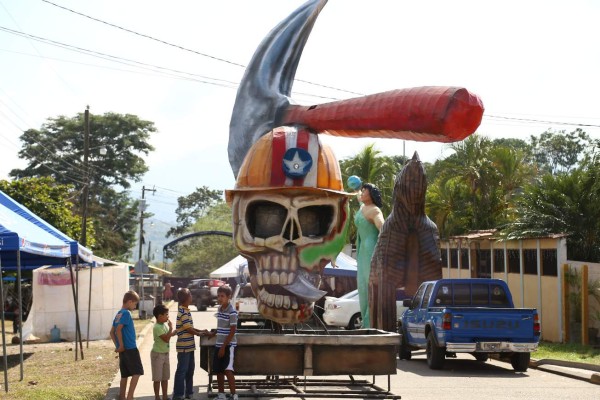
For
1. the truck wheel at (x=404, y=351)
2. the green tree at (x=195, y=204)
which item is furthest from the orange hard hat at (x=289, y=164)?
the green tree at (x=195, y=204)

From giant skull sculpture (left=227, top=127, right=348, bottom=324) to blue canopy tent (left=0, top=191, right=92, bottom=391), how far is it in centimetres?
478

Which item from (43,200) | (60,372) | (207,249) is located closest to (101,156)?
(43,200)

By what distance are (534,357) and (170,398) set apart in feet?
29.6

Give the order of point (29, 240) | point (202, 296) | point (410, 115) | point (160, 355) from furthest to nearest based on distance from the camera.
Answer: point (202, 296)
point (29, 240)
point (160, 355)
point (410, 115)

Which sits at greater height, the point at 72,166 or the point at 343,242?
the point at 72,166

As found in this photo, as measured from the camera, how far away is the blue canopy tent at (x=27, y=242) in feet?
45.8

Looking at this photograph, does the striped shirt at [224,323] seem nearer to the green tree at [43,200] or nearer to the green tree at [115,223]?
the green tree at [43,200]

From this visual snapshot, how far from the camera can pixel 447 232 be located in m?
34.2

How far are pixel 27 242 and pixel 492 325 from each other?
805 cm

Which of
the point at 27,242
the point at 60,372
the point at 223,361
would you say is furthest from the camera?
the point at 60,372

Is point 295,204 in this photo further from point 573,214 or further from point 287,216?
point 573,214

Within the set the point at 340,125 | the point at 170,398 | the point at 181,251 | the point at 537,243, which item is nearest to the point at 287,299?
the point at 340,125

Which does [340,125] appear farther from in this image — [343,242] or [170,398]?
[170,398]

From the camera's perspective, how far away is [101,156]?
203ft
